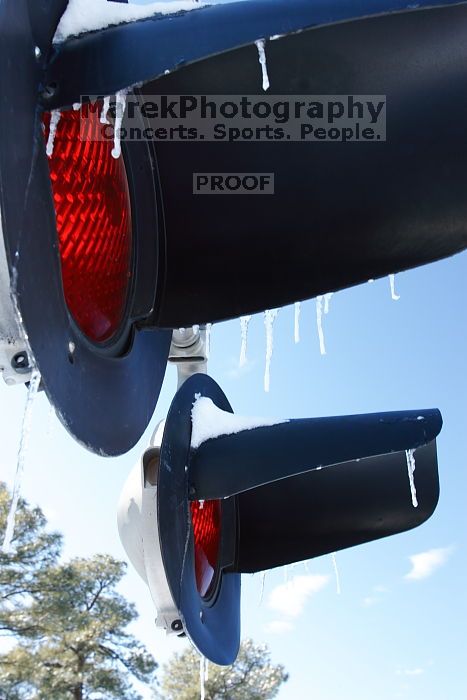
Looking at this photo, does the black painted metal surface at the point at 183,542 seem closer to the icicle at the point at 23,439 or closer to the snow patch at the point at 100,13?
the icicle at the point at 23,439

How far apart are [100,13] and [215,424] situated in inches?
44.3

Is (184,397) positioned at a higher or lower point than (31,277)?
higher

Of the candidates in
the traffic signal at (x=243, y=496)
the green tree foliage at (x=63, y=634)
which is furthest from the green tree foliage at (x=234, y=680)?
the traffic signal at (x=243, y=496)

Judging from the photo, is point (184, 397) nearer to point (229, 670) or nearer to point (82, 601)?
point (82, 601)

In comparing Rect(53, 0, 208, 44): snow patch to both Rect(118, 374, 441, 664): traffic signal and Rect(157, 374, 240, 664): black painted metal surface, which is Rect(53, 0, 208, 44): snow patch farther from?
Rect(157, 374, 240, 664): black painted metal surface

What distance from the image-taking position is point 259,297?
170cm

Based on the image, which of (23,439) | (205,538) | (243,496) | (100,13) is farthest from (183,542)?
(100,13)

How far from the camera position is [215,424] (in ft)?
6.94

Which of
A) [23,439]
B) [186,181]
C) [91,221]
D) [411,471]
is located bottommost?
[23,439]

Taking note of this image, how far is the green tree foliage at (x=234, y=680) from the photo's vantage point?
18.9m

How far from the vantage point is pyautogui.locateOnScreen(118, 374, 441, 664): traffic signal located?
1784mm

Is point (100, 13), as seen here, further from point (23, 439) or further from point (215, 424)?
point (215, 424)

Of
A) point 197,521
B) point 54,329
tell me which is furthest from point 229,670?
point 54,329

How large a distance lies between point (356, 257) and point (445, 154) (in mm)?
270
